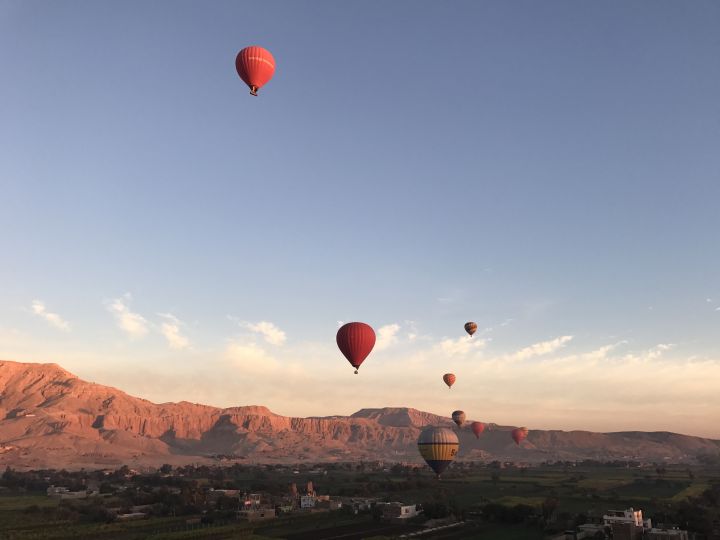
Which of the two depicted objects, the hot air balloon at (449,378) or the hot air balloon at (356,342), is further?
the hot air balloon at (449,378)

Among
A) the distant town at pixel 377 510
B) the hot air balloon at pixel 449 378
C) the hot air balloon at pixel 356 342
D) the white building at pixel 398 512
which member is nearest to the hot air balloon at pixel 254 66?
the hot air balloon at pixel 356 342

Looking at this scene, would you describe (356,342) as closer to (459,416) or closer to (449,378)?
(449,378)

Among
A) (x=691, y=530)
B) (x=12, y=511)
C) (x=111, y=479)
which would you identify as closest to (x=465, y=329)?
(x=691, y=530)

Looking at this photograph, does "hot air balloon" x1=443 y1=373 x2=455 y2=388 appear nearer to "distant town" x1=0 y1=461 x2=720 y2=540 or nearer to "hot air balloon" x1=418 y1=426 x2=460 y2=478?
"distant town" x1=0 y1=461 x2=720 y2=540

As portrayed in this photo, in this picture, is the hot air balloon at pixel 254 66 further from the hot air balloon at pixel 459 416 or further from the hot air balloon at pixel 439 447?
the hot air balloon at pixel 459 416

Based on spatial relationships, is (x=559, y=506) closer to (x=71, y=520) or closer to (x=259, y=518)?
(x=259, y=518)

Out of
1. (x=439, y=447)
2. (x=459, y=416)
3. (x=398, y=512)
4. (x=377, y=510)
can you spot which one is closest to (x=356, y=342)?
(x=439, y=447)
